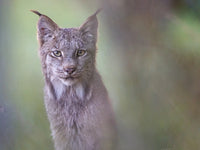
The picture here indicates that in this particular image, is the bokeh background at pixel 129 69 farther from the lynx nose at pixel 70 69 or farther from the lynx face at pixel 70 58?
the lynx nose at pixel 70 69

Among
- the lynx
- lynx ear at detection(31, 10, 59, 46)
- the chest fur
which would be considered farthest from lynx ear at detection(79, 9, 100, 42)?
the chest fur

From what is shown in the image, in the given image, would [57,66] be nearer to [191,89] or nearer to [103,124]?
[103,124]

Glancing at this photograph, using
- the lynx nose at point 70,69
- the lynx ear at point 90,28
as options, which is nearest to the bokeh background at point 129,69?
the lynx ear at point 90,28

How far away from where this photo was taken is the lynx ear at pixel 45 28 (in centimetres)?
141

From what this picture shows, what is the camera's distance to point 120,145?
1.64m

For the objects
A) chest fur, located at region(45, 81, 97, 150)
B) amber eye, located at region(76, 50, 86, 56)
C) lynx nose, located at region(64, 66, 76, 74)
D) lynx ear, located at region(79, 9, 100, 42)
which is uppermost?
lynx ear, located at region(79, 9, 100, 42)

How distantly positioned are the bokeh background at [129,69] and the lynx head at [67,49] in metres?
0.08

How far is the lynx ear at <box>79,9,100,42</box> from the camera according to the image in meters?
1.44

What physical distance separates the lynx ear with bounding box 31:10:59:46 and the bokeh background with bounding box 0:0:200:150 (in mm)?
86

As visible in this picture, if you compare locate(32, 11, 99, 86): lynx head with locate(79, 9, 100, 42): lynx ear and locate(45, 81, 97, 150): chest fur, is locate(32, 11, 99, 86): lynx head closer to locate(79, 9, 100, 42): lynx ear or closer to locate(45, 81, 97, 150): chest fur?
locate(79, 9, 100, 42): lynx ear

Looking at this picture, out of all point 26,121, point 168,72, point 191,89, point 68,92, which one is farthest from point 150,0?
point 26,121

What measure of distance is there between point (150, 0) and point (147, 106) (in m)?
0.57

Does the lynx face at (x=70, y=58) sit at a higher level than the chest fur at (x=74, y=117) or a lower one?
higher

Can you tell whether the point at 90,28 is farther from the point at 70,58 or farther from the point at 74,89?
the point at 74,89
